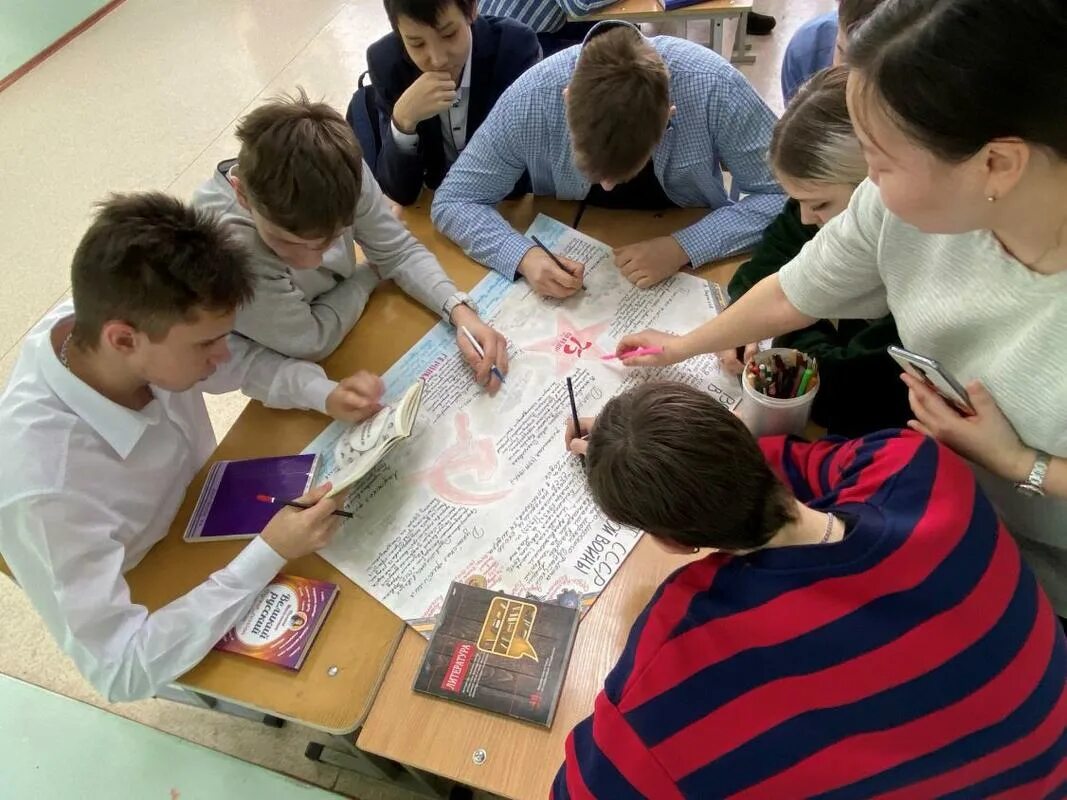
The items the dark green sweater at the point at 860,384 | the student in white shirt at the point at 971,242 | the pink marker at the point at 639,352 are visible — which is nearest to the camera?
the student in white shirt at the point at 971,242

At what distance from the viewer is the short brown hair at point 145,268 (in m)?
1.00

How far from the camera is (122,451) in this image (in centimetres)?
106

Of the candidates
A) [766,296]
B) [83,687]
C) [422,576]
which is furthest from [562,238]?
[83,687]

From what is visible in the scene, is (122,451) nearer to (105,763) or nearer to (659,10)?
(105,763)

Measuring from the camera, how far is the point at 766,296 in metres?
1.09

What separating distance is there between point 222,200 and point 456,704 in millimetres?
866

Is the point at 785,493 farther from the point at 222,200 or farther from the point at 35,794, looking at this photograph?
the point at 35,794

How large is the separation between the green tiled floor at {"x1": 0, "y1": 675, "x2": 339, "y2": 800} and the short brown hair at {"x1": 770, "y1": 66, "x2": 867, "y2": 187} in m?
1.26

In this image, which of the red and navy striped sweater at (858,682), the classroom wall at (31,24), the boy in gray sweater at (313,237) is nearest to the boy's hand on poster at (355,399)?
the boy in gray sweater at (313,237)

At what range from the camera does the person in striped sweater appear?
0.70 metres

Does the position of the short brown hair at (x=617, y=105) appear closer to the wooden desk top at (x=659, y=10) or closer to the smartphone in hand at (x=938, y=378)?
the smartphone in hand at (x=938, y=378)

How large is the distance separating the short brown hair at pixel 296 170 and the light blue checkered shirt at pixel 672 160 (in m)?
0.32

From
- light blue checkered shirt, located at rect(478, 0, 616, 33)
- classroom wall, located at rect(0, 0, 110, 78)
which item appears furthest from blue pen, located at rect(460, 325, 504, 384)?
classroom wall, located at rect(0, 0, 110, 78)

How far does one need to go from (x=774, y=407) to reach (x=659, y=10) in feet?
5.64
